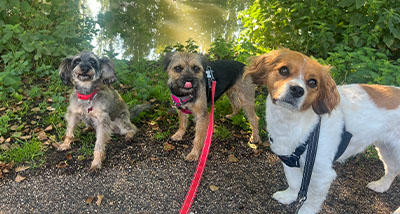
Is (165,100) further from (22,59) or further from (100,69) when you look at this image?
(22,59)

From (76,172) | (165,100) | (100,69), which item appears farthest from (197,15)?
(76,172)

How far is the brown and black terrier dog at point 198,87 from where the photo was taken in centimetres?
433

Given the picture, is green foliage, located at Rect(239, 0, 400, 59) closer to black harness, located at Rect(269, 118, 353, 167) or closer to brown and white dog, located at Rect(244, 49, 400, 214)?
brown and white dog, located at Rect(244, 49, 400, 214)

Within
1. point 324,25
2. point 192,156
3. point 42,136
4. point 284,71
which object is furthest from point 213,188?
point 324,25

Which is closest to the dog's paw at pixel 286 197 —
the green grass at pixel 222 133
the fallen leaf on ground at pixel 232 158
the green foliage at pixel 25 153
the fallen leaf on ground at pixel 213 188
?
the fallen leaf on ground at pixel 213 188

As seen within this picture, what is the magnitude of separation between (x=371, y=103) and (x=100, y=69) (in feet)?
11.5

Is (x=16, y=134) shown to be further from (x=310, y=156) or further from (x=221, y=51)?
(x=221, y=51)

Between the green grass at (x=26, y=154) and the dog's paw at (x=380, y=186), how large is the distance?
4.48 m

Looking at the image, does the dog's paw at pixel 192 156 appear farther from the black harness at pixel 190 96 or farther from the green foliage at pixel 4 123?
the green foliage at pixel 4 123

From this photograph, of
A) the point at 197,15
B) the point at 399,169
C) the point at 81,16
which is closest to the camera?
the point at 399,169

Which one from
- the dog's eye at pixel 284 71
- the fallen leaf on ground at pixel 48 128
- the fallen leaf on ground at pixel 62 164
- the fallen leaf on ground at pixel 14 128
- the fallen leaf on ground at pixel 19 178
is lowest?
the fallen leaf on ground at pixel 14 128

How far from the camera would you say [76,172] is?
407 centimetres

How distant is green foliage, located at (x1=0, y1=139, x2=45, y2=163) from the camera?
419 centimetres

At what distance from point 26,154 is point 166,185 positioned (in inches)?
81.8
